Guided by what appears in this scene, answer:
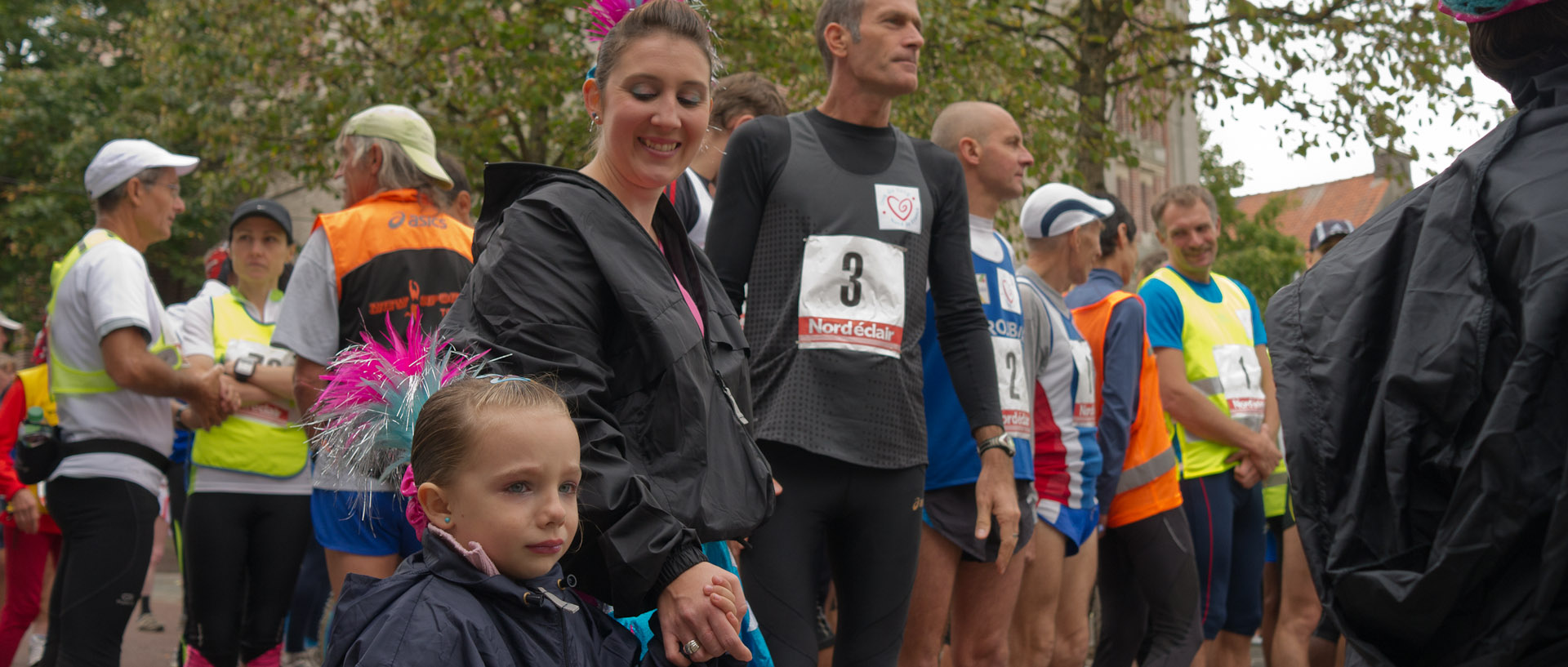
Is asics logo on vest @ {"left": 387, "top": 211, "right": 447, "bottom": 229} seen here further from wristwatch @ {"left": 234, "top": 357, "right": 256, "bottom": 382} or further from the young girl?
the young girl

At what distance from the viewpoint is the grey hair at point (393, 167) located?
429 centimetres

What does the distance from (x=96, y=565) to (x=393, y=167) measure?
5.62 feet

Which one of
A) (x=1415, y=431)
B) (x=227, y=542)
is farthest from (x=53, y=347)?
(x=1415, y=431)

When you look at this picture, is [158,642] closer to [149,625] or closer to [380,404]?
[149,625]

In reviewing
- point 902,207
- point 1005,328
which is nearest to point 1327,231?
point 1005,328

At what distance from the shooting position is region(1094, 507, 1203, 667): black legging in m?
5.24

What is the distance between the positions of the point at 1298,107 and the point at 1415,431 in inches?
476

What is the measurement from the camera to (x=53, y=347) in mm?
4809

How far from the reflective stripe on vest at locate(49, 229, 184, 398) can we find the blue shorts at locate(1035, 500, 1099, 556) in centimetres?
325

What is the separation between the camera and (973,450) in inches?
156

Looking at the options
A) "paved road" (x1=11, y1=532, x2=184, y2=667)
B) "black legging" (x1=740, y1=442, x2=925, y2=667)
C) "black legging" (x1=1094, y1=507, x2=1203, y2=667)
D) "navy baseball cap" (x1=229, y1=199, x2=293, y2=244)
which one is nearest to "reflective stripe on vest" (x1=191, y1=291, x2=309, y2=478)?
"navy baseball cap" (x1=229, y1=199, x2=293, y2=244)

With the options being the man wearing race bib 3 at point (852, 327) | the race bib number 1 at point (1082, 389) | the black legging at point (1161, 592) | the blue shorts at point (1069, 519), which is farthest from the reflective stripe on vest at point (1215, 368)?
the man wearing race bib 3 at point (852, 327)

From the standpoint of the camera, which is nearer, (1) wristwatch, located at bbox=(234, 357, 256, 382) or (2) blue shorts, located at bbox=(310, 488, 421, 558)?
(2) blue shorts, located at bbox=(310, 488, 421, 558)

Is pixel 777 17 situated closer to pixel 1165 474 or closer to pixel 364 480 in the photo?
pixel 1165 474
